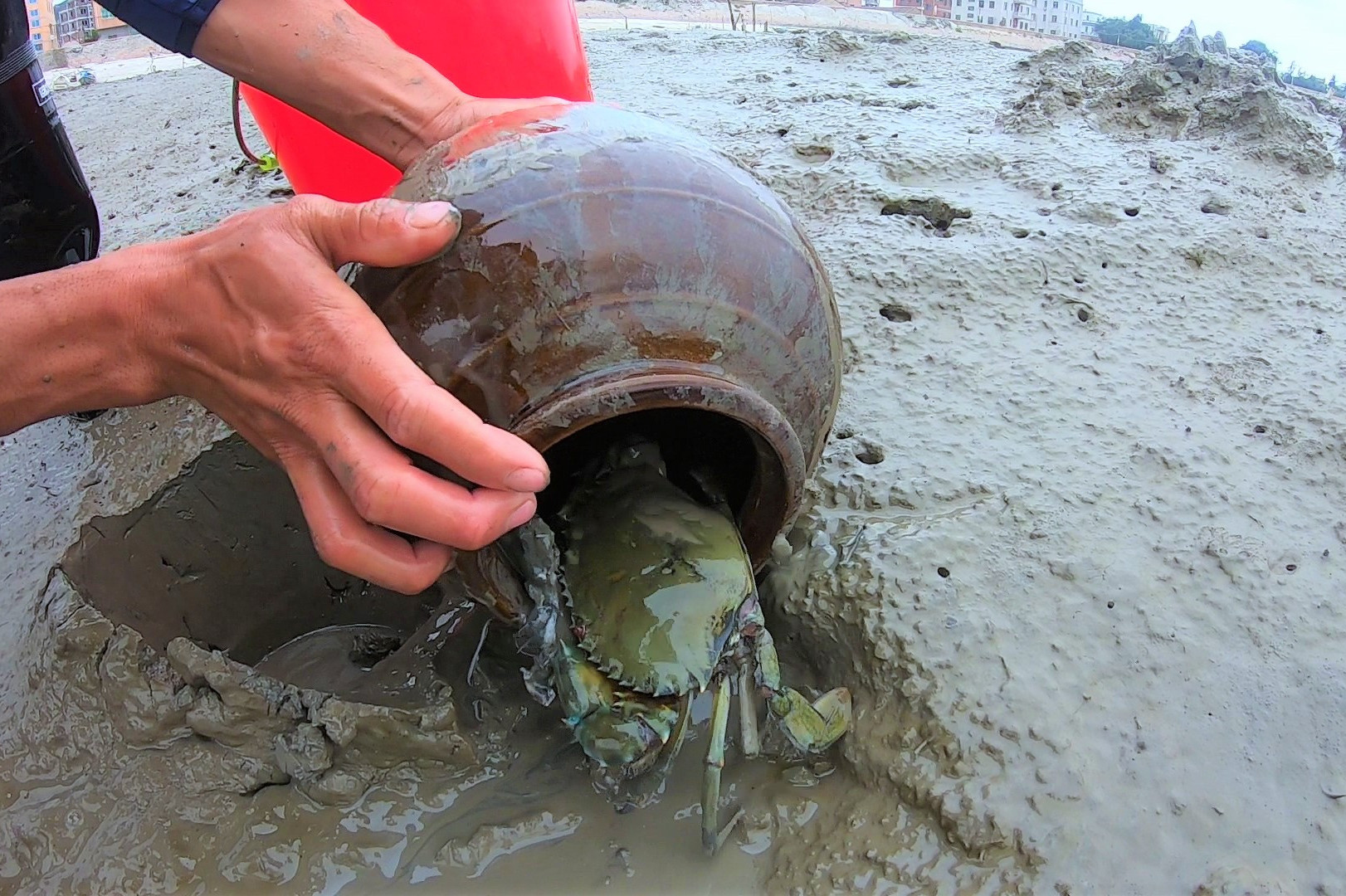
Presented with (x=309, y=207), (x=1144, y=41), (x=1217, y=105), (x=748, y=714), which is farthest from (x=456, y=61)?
(x=1144, y=41)

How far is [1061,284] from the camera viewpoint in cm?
278

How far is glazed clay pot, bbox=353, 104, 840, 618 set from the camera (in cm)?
134

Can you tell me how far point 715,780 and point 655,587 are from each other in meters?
0.34

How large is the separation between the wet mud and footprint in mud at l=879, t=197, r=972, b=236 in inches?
6.7

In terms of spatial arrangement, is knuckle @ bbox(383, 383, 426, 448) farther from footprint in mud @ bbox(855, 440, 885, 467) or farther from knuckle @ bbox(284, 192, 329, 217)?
footprint in mud @ bbox(855, 440, 885, 467)

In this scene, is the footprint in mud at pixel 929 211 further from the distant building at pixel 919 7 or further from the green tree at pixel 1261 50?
the distant building at pixel 919 7

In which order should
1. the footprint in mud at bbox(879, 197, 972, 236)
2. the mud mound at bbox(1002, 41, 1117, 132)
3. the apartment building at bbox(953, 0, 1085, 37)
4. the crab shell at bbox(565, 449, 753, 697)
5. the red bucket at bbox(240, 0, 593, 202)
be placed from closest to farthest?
1. the crab shell at bbox(565, 449, 753, 697)
2. the red bucket at bbox(240, 0, 593, 202)
3. the footprint in mud at bbox(879, 197, 972, 236)
4. the mud mound at bbox(1002, 41, 1117, 132)
5. the apartment building at bbox(953, 0, 1085, 37)

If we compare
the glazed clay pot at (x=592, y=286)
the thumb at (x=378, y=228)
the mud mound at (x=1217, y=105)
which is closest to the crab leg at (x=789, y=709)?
the glazed clay pot at (x=592, y=286)

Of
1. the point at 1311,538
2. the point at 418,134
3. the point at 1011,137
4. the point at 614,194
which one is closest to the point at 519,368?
the point at 614,194

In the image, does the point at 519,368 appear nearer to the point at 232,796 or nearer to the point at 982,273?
the point at 232,796

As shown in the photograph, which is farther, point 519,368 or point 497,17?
point 497,17

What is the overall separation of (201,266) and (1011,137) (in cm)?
320

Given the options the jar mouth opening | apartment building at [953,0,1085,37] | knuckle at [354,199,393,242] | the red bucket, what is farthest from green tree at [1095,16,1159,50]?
knuckle at [354,199,393,242]

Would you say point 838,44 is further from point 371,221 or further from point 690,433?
point 371,221
